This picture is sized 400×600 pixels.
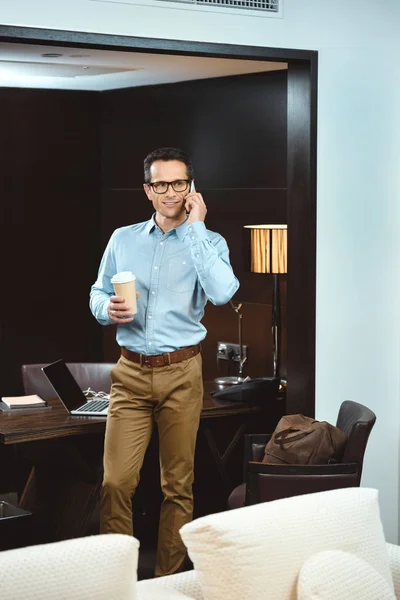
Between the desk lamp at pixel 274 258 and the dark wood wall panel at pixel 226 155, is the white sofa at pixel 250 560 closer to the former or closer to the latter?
the desk lamp at pixel 274 258

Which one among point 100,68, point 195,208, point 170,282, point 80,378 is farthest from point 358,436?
point 100,68

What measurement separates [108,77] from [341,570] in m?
4.30

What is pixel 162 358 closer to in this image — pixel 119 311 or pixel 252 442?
pixel 119 311

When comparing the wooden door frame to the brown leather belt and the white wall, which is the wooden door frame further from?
the brown leather belt

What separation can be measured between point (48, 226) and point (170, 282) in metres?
2.74

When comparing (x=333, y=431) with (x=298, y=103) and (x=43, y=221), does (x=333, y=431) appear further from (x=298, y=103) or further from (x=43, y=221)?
(x=43, y=221)

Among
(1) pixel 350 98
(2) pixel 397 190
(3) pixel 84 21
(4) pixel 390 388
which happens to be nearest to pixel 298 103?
(1) pixel 350 98

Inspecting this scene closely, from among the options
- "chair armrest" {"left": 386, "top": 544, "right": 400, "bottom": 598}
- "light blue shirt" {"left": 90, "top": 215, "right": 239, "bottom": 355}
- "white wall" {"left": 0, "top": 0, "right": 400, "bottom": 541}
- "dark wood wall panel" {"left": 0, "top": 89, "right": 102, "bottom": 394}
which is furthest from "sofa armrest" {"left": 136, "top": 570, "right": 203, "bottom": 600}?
"dark wood wall panel" {"left": 0, "top": 89, "right": 102, "bottom": 394}

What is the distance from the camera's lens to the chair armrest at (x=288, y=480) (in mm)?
3504

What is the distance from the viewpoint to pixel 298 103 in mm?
4332

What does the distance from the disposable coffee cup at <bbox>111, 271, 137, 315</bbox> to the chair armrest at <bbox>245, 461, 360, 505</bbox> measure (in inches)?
30.8

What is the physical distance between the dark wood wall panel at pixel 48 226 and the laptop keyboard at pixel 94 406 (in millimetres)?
1886

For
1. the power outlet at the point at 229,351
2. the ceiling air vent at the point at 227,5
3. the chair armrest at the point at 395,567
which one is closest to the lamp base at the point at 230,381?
the power outlet at the point at 229,351

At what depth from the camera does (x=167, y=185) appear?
3.98m
